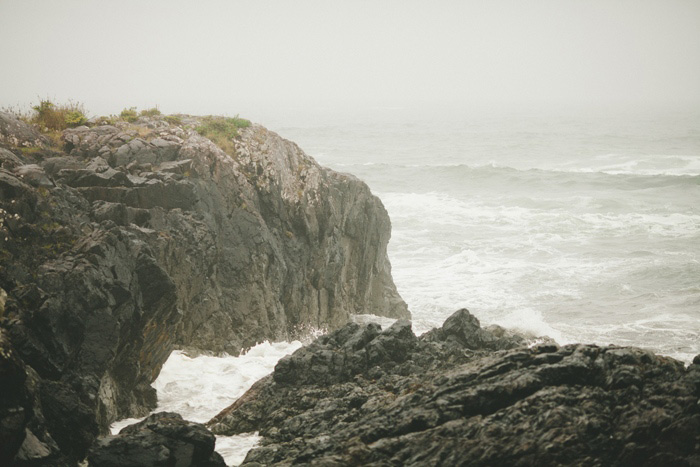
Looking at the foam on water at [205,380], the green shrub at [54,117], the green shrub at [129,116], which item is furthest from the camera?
the green shrub at [129,116]

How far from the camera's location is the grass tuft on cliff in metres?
20.6

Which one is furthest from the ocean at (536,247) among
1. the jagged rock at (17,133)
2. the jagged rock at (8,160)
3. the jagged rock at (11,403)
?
the jagged rock at (17,133)

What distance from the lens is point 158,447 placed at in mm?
9453

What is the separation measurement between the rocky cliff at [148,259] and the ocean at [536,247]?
1.68 meters

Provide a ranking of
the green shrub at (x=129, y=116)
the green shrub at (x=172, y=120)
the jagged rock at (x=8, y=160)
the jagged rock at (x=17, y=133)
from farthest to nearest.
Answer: the green shrub at (x=172, y=120) < the green shrub at (x=129, y=116) < the jagged rock at (x=17, y=133) < the jagged rock at (x=8, y=160)

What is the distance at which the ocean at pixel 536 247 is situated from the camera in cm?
2373

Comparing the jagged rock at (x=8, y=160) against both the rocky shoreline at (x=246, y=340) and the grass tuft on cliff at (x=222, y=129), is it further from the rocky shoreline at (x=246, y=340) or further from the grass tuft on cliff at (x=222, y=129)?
the grass tuft on cliff at (x=222, y=129)

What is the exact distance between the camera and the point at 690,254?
36.7 m

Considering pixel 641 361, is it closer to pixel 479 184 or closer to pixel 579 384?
pixel 579 384

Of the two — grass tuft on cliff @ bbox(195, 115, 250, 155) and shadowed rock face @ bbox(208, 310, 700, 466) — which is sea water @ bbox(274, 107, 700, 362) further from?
shadowed rock face @ bbox(208, 310, 700, 466)

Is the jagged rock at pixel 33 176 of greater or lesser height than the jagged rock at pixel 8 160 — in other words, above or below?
below

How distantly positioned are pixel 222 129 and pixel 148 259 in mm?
8920

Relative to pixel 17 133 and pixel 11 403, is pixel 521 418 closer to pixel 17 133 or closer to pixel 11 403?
pixel 11 403

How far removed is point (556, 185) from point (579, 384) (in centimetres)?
5516
